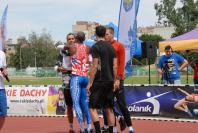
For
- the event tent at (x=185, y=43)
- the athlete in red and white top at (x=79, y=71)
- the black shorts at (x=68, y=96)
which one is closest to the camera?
the athlete in red and white top at (x=79, y=71)

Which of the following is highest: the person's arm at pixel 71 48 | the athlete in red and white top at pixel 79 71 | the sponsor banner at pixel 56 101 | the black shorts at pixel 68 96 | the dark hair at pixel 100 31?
the dark hair at pixel 100 31

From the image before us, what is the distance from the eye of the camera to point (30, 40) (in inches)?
4843

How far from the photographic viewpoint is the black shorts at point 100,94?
834cm

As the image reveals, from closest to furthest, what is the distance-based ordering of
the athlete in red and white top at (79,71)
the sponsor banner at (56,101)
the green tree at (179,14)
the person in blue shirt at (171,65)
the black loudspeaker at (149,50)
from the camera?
1. the athlete in red and white top at (79,71)
2. the person in blue shirt at (171,65)
3. the sponsor banner at (56,101)
4. the black loudspeaker at (149,50)
5. the green tree at (179,14)

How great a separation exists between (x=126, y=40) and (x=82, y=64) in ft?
22.5

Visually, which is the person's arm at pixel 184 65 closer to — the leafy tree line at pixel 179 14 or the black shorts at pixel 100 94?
the black shorts at pixel 100 94

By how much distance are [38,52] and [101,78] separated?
114 meters

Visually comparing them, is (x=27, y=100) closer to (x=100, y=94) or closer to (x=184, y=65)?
(x=184, y=65)

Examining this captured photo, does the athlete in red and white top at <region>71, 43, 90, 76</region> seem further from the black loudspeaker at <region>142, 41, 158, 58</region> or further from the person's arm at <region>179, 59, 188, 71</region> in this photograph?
the black loudspeaker at <region>142, 41, 158, 58</region>

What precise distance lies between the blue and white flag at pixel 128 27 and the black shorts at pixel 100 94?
7422 millimetres

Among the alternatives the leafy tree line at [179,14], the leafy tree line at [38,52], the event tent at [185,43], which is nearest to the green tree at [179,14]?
the leafy tree line at [179,14]

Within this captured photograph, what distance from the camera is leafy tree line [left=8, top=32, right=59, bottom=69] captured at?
120 m

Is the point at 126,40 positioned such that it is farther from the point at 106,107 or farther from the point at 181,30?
the point at 181,30

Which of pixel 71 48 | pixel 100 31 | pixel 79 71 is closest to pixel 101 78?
pixel 100 31
